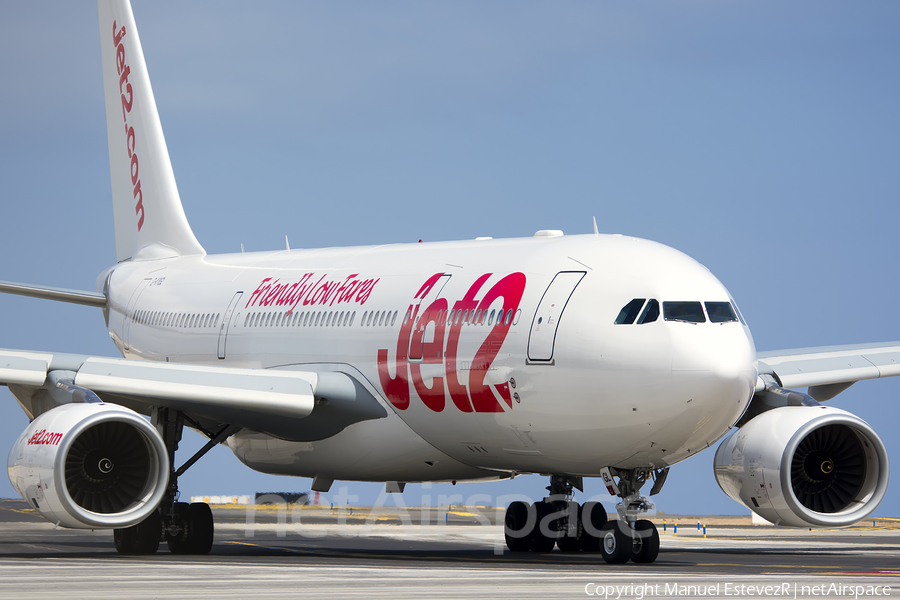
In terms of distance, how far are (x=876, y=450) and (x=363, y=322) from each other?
6.59 m

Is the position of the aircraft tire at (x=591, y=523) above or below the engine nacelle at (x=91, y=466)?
below

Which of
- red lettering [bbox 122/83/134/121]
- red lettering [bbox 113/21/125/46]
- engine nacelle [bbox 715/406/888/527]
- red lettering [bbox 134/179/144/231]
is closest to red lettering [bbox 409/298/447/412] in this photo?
engine nacelle [bbox 715/406/888/527]

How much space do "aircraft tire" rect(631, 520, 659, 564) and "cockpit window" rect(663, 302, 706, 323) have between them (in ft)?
7.52

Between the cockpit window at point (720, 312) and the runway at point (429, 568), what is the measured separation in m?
2.58

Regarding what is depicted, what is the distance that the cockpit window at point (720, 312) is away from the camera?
1423 centimetres

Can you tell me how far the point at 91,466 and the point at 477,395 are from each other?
4705 millimetres

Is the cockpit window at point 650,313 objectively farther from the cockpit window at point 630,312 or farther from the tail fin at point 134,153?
the tail fin at point 134,153

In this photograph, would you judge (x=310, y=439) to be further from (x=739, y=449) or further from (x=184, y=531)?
(x=739, y=449)

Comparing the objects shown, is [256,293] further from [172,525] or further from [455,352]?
[455,352]

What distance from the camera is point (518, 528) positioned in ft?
63.9

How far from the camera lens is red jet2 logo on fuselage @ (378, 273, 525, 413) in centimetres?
1530

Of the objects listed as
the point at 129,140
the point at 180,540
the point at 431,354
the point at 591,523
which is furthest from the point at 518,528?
the point at 129,140

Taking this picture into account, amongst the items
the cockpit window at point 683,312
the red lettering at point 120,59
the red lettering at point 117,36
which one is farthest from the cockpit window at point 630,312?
the red lettering at point 117,36

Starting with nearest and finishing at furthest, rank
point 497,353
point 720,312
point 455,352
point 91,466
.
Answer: point 720,312 → point 497,353 → point 455,352 → point 91,466
